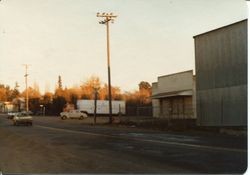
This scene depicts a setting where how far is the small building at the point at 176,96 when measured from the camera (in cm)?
5350

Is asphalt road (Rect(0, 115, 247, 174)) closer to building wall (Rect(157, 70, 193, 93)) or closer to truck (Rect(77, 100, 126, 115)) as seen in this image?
building wall (Rect(157, 70, 193, 93))

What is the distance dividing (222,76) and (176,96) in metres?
28.1

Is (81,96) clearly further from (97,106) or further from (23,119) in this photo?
(23,119)

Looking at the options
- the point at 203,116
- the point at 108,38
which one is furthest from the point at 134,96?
the point at 203,116

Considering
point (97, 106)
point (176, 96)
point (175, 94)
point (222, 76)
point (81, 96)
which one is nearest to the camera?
point (222, 76)

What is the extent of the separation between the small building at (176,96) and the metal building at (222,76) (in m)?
21.3

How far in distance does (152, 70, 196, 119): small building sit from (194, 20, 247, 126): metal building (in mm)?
21310

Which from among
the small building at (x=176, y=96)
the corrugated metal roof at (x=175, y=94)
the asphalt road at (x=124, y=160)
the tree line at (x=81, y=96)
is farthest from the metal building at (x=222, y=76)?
the tree line at (x=81, y=96)

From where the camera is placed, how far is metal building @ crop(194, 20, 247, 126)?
2451cm

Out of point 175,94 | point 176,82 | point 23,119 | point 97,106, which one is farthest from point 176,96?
point 97,106

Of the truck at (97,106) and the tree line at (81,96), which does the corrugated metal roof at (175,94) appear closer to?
the tree line at (81,96)

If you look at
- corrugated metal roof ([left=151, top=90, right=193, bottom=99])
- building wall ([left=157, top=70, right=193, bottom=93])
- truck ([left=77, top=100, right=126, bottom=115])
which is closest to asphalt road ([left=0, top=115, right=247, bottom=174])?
corrugated metal roof ([left=151, top=90, right=193, bottom=99])

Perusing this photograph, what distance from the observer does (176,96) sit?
55.4 metres

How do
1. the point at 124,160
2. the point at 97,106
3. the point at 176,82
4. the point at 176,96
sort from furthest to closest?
the point at 97,106
the point at 176,82
the point at 176,96
the point at 124,160
